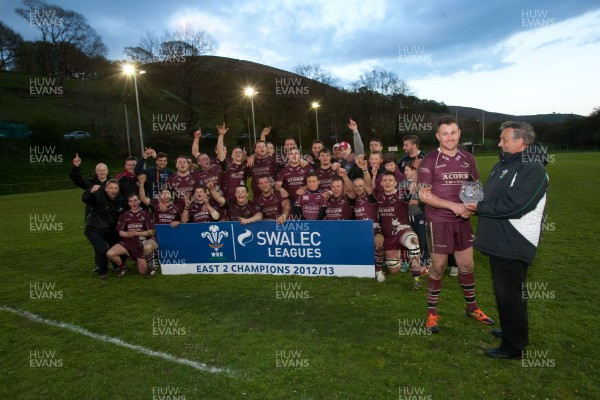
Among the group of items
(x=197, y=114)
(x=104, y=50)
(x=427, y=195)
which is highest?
(x=104, y=50)

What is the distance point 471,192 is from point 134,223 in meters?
7.08

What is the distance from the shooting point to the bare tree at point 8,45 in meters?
69.6

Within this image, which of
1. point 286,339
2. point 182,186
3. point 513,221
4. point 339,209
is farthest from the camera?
point 182,186

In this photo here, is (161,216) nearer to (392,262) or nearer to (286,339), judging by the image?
(286,339)

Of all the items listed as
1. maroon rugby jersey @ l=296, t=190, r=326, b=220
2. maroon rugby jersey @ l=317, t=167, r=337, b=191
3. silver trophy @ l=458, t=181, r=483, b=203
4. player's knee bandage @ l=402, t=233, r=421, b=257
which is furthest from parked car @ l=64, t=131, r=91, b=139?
silver trophy @ l=458, t=181, r=483, b=203

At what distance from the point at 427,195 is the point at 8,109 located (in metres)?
66.0

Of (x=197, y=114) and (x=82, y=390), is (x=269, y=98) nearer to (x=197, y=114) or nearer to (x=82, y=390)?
(x=197, y=114)

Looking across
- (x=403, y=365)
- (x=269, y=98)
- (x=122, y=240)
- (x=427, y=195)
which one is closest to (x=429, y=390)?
(x=403, y=365)

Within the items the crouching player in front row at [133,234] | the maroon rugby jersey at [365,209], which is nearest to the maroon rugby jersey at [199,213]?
the crouching player in front row at [133,234]

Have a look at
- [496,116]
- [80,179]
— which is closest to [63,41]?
[80,179]

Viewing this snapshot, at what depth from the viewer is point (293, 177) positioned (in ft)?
28.5

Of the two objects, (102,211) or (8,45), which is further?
(8,45)

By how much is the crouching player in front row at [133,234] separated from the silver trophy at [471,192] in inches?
262

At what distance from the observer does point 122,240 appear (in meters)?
8.63
